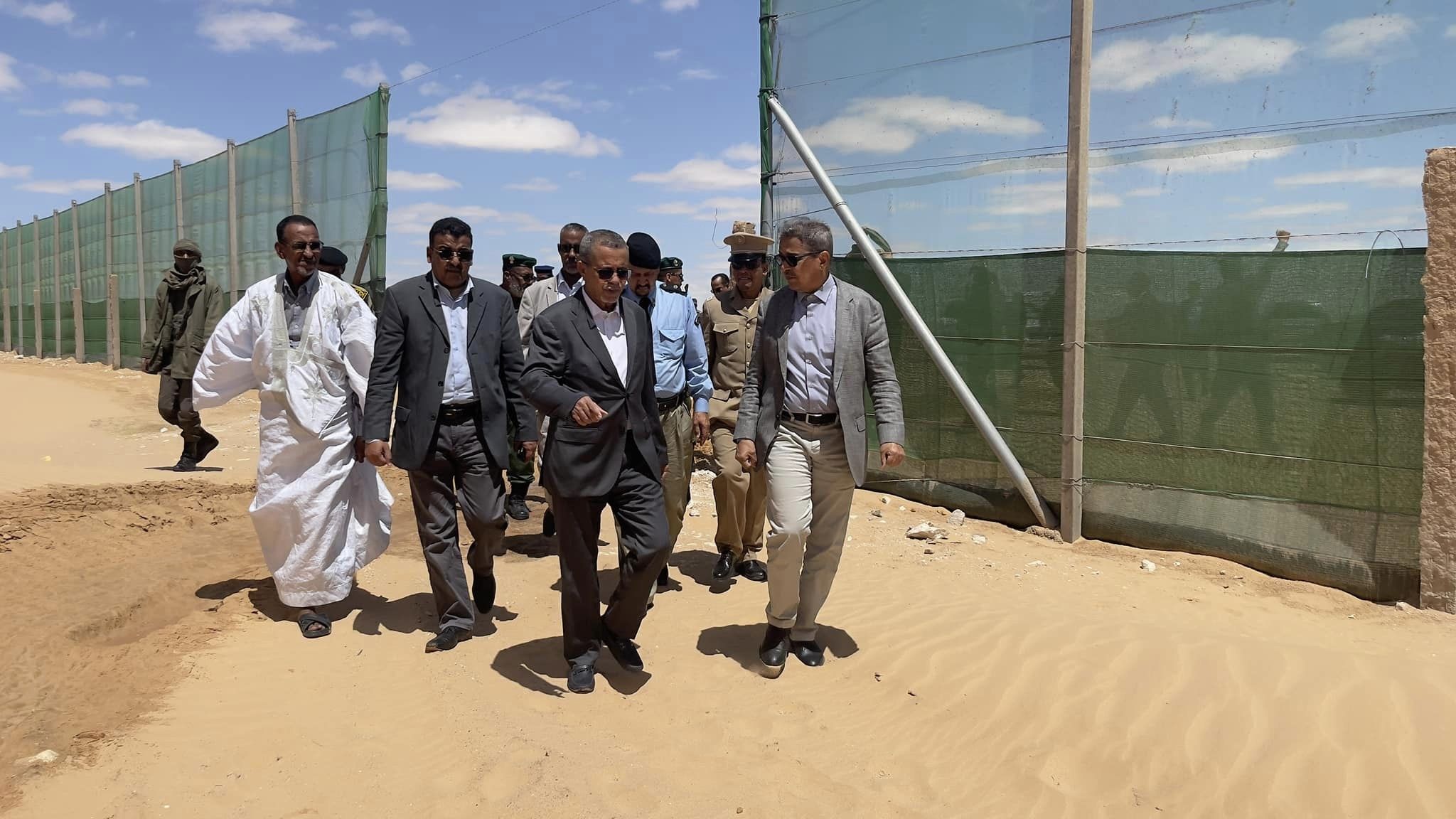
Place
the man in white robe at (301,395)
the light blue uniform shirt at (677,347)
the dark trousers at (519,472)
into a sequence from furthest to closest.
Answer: the dark trousers at (519,472) → the light blue uniform shirt at (677,347) → the man in white robe at (301,395)

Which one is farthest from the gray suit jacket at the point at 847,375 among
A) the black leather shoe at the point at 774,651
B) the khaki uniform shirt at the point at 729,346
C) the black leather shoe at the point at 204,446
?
the black leather shoe at the point at 204,446

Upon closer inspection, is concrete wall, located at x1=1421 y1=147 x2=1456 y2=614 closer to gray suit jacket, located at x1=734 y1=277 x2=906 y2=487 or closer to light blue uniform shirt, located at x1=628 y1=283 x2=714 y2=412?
gray suit jacket, located at x1=734 y1=277 x2=906 y2=487

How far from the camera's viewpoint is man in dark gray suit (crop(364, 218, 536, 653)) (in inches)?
169

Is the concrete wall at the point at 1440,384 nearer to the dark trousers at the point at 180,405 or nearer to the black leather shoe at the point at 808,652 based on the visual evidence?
the black leather shoe at the point at 808,652

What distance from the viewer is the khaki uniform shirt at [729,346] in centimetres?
574

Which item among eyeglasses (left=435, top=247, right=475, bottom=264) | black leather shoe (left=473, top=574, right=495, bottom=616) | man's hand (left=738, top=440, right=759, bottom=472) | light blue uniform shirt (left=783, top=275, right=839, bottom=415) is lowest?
black leather shoe (left=473, top=574, right=495, bottom=616)

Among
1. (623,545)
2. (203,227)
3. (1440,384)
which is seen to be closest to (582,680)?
(623,545)

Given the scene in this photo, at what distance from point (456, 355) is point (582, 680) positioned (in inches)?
59.4

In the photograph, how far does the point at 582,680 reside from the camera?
397 cm

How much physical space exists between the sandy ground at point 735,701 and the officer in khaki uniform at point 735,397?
0.76ft

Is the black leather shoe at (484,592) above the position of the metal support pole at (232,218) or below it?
→ below

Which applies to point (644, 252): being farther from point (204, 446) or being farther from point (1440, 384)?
point (204, 446)

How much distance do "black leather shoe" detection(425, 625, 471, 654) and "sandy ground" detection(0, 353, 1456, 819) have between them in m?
0.06

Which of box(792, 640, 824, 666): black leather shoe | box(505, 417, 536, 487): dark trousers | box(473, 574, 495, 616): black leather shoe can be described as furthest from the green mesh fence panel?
box(792, 640, 824, 666): black leather shoe
